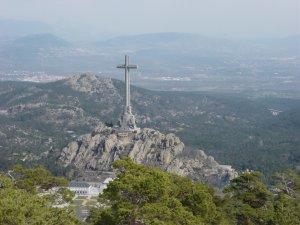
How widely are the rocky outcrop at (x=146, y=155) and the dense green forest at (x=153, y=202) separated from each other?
41570 mm

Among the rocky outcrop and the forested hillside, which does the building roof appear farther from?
the forested hillside

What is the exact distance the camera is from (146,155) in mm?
81250

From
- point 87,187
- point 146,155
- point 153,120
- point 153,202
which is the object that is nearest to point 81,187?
point 87,187

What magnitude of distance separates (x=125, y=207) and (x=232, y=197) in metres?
12.4

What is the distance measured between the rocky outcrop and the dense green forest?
41570mm

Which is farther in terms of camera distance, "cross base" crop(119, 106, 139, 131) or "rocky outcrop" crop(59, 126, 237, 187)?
"cross base" crop(119, 106, 139, 131)

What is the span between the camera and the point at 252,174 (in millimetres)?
35844

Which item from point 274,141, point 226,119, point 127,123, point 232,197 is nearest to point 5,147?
point 127,123

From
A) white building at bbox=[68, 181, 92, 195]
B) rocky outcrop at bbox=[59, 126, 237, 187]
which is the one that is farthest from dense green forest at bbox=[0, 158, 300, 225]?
rocky outcrop at bbox=[59, 126, 237, 187]

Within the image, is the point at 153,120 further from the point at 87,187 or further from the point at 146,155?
the point at 87,187

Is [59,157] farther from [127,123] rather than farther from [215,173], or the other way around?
[215,173]

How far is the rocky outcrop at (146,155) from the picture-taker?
79.8 meters

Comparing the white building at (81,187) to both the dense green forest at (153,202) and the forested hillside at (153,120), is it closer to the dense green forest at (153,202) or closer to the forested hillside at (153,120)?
the forested hillside at (153,120)

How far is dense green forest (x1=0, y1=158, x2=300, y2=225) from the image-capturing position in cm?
2205
